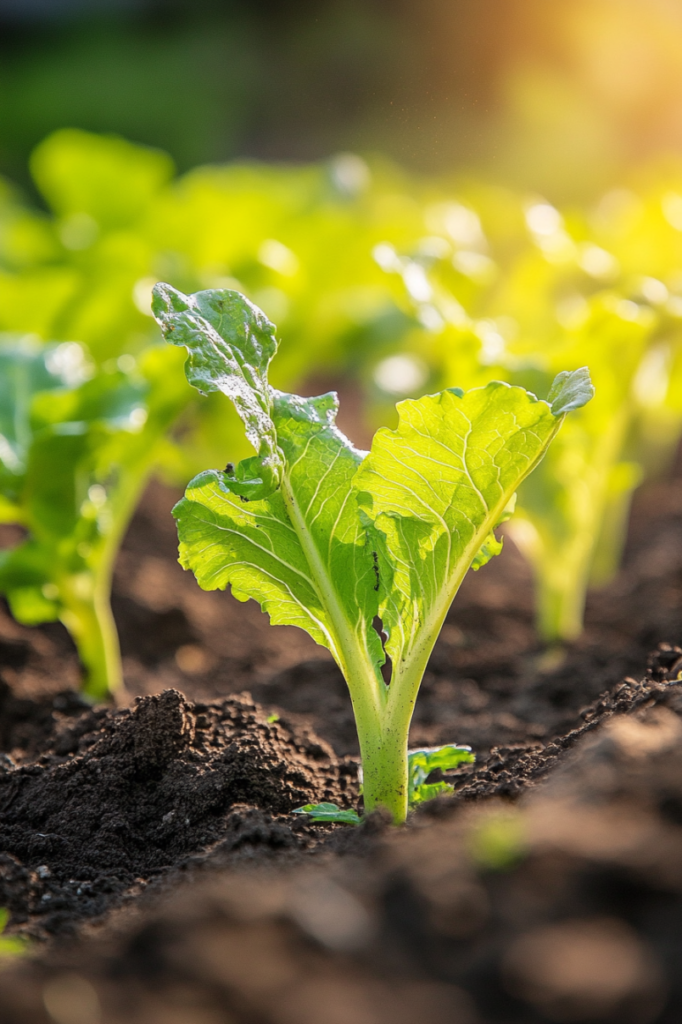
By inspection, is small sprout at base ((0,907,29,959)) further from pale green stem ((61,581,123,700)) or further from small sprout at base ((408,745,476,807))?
pale green stem ((61,581,123,700))

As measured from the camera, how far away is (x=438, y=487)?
1.09 meters

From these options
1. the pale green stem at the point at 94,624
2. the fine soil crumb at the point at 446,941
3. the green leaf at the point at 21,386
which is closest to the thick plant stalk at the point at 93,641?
the pale green stem at the point at 94,624

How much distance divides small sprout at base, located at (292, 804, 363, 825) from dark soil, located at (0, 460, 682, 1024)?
22 mm

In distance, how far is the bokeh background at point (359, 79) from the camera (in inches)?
261

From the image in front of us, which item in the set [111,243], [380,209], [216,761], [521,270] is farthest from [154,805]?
[380,209]

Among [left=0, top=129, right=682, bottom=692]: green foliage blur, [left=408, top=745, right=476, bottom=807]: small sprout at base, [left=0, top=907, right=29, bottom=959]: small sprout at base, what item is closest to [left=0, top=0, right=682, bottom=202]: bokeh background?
[left=0, top=129, right=682, bottom=692]: green foliage blur

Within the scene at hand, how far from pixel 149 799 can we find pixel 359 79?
881cm

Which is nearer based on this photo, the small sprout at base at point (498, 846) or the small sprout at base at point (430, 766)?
the small sprout at base at point (498, 846)

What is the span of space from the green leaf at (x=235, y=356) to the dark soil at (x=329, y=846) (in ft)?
1.37

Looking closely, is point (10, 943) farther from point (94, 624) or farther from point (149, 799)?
point (94, 624)

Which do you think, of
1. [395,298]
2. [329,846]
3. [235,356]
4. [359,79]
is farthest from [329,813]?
[359,79]

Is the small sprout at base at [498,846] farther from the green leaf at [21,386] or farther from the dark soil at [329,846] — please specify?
the green leaf at [21,386]

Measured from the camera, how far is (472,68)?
23.4ft

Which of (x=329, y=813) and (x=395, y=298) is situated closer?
(x=329, y=813)
